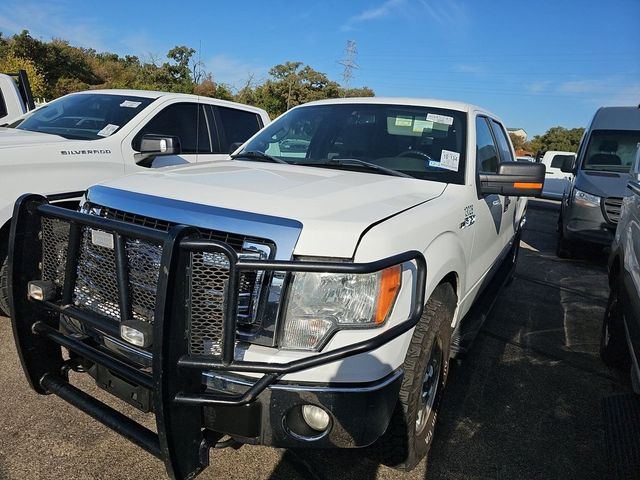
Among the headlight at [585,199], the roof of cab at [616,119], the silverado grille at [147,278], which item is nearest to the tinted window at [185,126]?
the silverado grille at [147,278]

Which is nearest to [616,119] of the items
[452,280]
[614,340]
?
[614,340]

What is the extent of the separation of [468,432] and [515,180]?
1574mm

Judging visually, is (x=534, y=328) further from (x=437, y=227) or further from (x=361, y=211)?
(x=361, y=211)

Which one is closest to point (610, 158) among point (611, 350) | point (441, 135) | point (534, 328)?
point (534, 328)

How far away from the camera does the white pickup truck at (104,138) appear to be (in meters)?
3.77

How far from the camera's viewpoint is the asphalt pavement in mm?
2422

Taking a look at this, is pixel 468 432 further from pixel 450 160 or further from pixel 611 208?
pixel 611 208

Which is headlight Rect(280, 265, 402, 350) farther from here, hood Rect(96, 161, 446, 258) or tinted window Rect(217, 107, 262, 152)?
tinted window Rect(217, 107, 262, 152)

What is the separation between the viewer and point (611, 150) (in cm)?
792

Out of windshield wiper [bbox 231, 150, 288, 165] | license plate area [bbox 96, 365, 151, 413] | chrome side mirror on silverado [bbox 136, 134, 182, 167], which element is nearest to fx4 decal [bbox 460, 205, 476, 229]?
windshield wiper [bbox 231, 150, 288, 165]

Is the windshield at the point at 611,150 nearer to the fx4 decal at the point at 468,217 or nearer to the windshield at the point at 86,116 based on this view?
the fx4 decal at the point at 468,217

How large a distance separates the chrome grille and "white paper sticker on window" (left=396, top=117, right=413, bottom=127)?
15.6ft

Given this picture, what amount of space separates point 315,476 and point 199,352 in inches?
40.8

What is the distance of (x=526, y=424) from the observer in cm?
299
